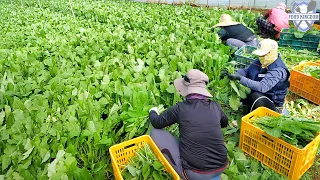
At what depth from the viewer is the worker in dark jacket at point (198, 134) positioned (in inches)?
97.6

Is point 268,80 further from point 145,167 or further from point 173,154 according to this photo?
point 145,167

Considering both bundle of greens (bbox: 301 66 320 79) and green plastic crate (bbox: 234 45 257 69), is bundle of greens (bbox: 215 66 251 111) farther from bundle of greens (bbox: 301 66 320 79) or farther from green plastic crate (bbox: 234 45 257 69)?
bundle of greens (bbox: 301 66 320 79)

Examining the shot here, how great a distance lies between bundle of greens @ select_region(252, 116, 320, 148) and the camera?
105 inches

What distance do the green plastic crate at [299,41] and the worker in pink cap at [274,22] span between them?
0.97 meters

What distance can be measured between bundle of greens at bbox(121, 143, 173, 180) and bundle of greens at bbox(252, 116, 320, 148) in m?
1.19

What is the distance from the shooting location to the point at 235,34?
604cm

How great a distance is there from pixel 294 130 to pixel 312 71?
2.17 meters

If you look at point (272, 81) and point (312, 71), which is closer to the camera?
point (272, 81)

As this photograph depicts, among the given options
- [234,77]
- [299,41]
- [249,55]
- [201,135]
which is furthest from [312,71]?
[201,135]

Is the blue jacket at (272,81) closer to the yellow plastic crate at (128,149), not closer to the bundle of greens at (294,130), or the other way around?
the bundle of greens at (294,130)

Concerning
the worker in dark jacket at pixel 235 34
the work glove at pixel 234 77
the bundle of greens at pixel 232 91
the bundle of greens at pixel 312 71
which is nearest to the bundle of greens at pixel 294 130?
the bundle of greens at pixel 232 91

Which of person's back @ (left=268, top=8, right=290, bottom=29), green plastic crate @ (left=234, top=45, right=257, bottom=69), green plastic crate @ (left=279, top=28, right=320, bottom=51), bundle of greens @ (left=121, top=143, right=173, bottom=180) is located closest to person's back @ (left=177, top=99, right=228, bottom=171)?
bundle of greens @ (left=121, top=143, right=173, bottom=180)

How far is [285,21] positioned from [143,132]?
6.22 meters

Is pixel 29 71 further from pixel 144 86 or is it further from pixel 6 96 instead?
pixel 144 86
